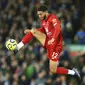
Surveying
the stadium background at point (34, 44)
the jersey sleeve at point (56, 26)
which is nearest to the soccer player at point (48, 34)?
the jersey sleeve at point (56, 26)

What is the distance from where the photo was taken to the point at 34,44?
70.4ft

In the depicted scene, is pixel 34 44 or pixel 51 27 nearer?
pixel 51 27

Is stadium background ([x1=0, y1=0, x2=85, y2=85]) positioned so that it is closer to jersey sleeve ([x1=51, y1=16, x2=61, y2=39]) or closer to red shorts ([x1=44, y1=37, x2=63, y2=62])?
red shorts ([x1=44, y1=37, x2=63, y2=62])

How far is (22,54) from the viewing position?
21.0 meters

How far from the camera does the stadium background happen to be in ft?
64.3

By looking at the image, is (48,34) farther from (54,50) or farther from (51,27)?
(54,50)

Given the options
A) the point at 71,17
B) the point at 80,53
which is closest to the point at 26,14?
the point at 71,17

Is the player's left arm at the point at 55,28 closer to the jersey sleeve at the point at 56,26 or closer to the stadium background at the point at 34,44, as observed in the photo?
the jersey sleeve at the point at 56,26

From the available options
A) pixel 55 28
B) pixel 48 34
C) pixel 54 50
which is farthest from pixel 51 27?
pixel 54 50

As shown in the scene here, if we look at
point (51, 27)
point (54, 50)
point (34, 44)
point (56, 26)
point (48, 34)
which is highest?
point (56, 26)

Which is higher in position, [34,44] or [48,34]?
[48,34]

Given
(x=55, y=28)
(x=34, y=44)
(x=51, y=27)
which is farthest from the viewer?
(x=34, y=44)

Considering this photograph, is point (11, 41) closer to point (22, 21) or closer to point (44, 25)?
point (44, 25)

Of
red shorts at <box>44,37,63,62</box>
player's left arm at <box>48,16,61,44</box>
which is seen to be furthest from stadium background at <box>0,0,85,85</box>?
player's left arm at <box>48,16,61,44</box>
